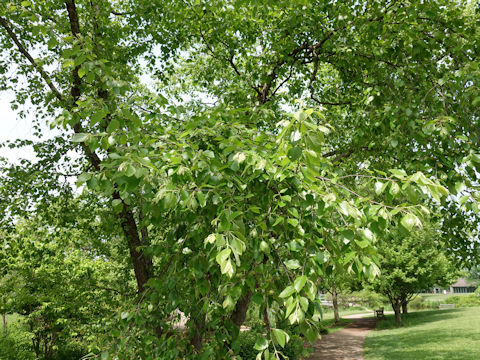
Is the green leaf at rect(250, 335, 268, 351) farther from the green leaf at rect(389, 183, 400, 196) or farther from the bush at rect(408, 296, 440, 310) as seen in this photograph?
the bush at rect(408, 296, 440, 310)

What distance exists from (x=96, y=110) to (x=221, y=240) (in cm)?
115

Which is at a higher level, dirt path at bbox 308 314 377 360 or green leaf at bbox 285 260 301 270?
green leaf at bbox 285 260 301 270

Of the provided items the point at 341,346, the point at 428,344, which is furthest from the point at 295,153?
the point at 341,346

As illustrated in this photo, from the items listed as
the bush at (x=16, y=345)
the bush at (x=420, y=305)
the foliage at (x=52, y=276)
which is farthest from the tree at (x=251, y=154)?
the bush at (x=420, y=305)

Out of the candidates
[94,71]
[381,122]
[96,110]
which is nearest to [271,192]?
[96,110]

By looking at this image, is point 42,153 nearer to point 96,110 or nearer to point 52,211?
point 52,211

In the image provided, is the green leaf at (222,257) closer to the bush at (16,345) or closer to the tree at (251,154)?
the tree at (251,154)

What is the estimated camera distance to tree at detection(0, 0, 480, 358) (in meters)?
1.76

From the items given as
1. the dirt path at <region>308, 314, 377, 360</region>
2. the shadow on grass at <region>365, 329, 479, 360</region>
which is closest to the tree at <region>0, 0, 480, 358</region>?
the shadow on grass at <region>365, 329, 479, 360</region>

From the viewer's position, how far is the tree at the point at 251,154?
5.78 ft

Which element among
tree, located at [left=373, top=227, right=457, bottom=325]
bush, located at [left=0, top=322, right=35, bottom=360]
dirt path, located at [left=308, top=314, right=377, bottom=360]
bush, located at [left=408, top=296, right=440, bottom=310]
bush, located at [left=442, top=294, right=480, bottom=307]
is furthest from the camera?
bush, located at [left=408, top=296, right=440, bottom=310]

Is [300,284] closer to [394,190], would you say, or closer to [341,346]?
[394,190]

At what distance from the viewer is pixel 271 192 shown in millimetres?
2260

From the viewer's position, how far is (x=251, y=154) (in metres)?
2.09
